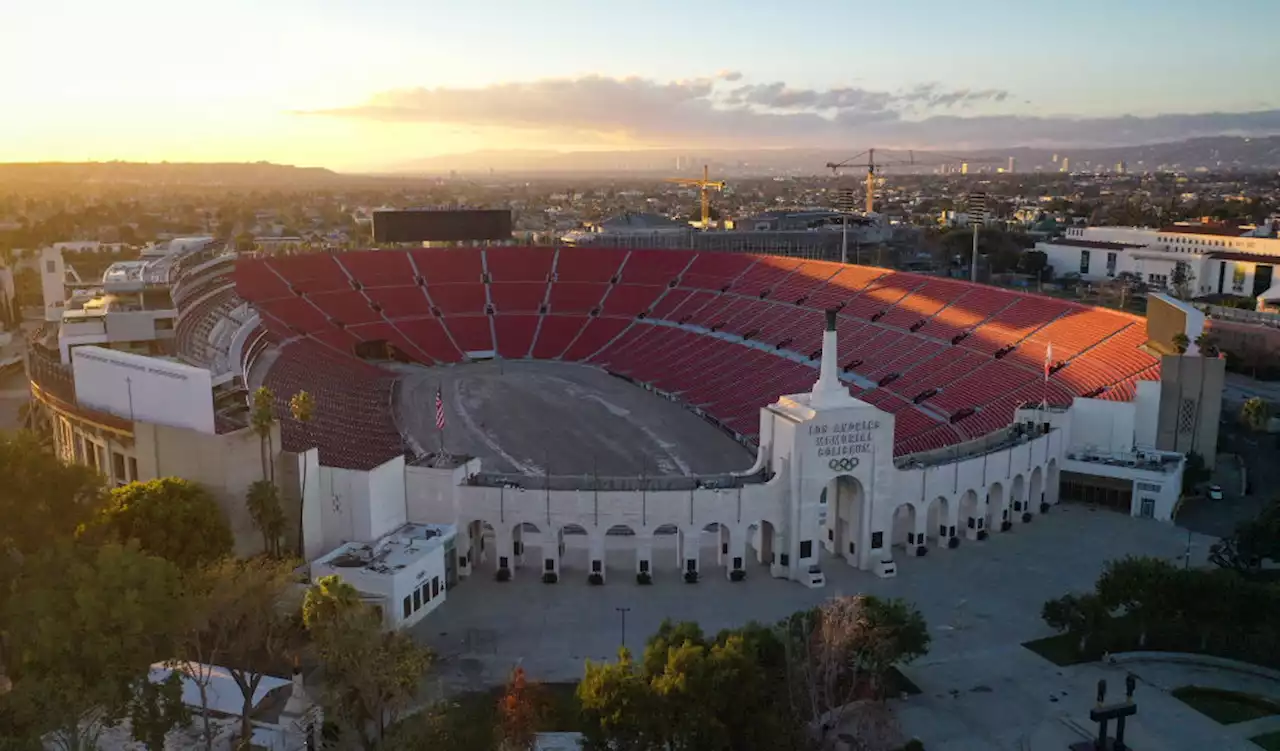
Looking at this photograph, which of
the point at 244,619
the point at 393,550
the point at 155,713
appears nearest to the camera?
the point at 155,713

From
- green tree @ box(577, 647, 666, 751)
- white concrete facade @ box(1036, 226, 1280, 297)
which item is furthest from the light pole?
white concrete facade @ box(1036, 226, 1280, 297)

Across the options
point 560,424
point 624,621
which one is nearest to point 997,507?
point 624,621

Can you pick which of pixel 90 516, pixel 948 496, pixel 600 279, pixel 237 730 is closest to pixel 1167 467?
pixel 948 496

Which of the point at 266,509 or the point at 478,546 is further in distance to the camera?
the point at 478,546

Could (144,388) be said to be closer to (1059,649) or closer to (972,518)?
(972,518)

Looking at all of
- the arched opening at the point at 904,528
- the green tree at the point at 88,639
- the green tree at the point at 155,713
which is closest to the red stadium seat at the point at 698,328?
the arched opening at the point at 904,528

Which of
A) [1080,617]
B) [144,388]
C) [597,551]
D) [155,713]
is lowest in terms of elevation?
[597,551]
